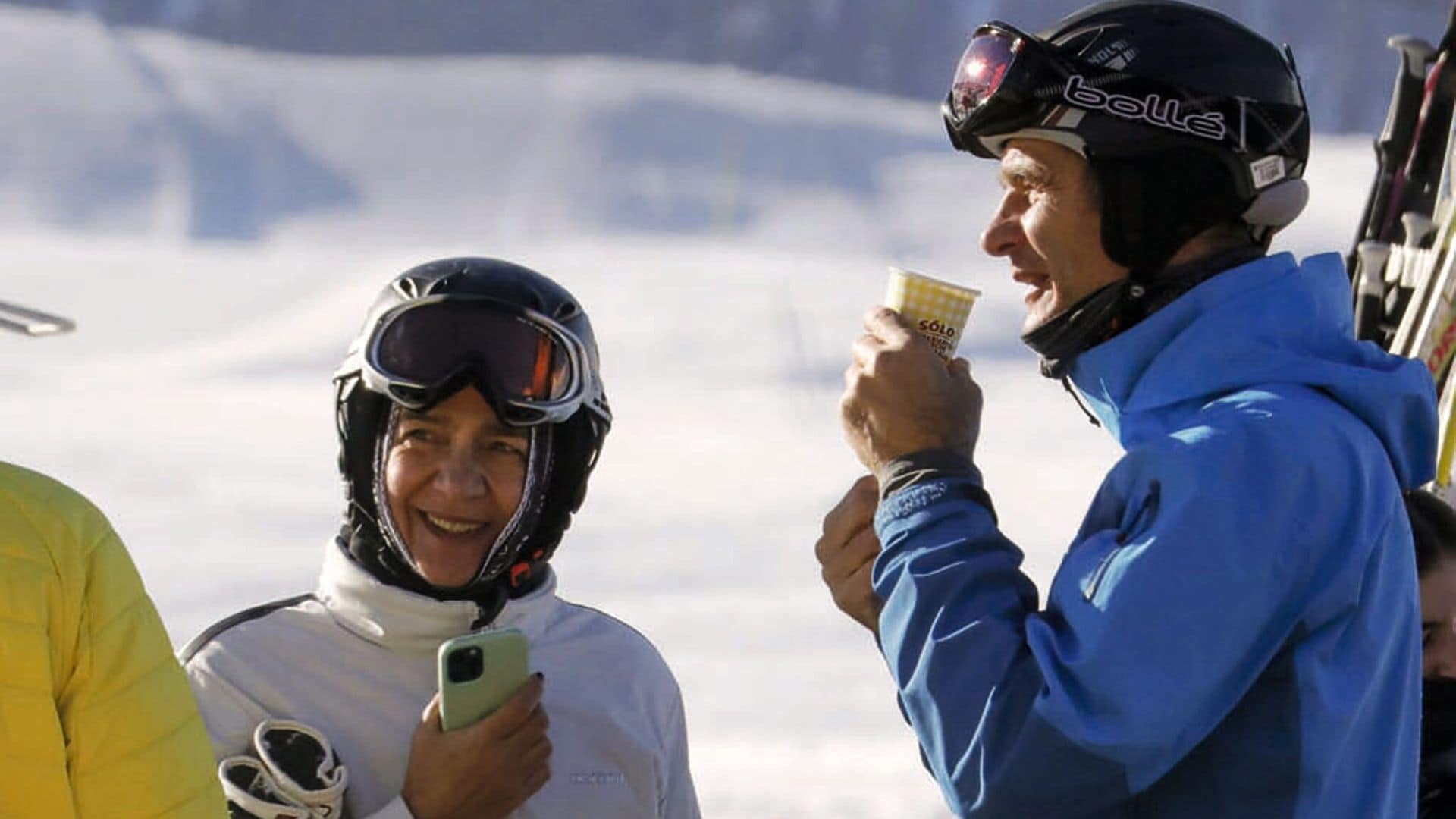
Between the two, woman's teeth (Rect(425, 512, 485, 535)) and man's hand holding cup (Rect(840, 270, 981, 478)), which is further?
woman's teeth (Rect(425, 512, 485, 535))

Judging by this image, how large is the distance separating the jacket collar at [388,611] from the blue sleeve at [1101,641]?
166cm

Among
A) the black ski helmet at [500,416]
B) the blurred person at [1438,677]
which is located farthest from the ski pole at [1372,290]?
the black ski helmet at [500,416]

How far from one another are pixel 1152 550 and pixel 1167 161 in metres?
0.69

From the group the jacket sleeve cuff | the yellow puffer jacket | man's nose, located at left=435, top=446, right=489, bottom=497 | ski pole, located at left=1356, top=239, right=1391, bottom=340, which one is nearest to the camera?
the yellow puffer jacket

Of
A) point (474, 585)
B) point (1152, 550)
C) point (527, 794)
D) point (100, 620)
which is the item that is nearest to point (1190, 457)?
point (1152, 550)

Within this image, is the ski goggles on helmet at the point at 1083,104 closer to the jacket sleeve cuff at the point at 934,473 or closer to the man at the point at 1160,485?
the man at the point at 1160,485

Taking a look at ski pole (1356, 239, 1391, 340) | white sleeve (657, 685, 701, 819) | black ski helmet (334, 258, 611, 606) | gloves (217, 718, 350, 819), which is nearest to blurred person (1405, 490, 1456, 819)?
white sleeve (657, 685, 701, 819)

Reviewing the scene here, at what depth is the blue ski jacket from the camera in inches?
108

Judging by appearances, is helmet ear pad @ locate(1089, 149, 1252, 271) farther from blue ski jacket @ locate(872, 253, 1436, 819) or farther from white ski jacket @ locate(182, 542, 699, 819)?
white ski jacket @ locate(182, 542, 699, 819)

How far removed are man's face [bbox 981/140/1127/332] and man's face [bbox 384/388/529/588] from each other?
143 cm

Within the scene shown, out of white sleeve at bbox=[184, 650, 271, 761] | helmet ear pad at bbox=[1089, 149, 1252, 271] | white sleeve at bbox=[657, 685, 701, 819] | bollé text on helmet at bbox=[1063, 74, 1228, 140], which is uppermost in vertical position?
bollé text on helmet at bbox=[1063, 74, 1228, 140]

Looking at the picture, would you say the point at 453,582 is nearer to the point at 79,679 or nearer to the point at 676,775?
the point at 676,775

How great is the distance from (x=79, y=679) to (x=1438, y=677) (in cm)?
344

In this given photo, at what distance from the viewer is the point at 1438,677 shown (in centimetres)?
511
